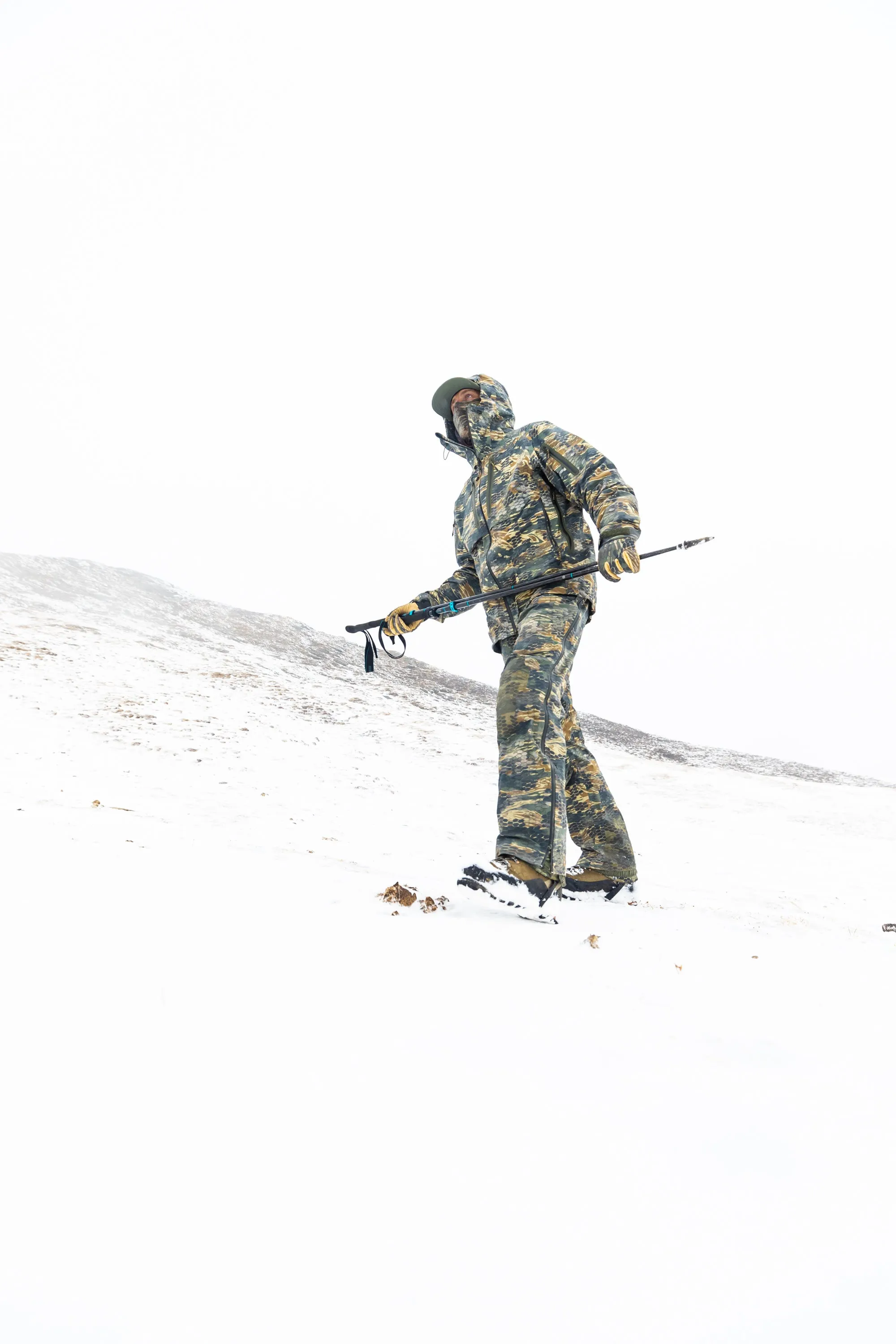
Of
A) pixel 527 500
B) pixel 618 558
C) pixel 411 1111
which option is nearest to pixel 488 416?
pixel 527 500

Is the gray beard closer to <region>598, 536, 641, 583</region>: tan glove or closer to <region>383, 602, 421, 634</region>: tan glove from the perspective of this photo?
<region>383, 602, 421, 634</region>: tan glove

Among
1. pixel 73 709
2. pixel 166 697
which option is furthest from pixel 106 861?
pixel 166 697

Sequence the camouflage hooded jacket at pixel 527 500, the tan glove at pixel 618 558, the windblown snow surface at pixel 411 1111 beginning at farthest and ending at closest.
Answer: the camouflage hooded jacket at pixel 527 500, the tan glove at pixel 618 558, the windblown snow surface at pixel 411 1111

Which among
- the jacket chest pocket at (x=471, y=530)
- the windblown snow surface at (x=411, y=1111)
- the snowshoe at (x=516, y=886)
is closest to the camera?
the windblown snow surface at (x=411, y=1111)

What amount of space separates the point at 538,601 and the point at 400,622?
0.91 m

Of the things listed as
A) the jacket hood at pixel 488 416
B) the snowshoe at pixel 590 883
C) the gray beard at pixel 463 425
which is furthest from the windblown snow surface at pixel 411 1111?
the gray beard at pixel 463 425

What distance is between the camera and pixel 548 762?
3131mm

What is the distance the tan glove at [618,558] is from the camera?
10.3ft

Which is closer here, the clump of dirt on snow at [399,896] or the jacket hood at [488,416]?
the clump of dirt on snow at [399,896]

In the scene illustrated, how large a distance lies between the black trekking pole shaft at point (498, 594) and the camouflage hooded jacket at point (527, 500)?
4 cm

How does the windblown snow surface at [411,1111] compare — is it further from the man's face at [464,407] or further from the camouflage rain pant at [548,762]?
the man's face at [464,407]

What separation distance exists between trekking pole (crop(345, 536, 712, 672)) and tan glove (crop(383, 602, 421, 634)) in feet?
0.04

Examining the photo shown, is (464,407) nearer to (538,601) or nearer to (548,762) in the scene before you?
(538,601)

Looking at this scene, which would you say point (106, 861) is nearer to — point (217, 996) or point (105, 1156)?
point (217, 996)
